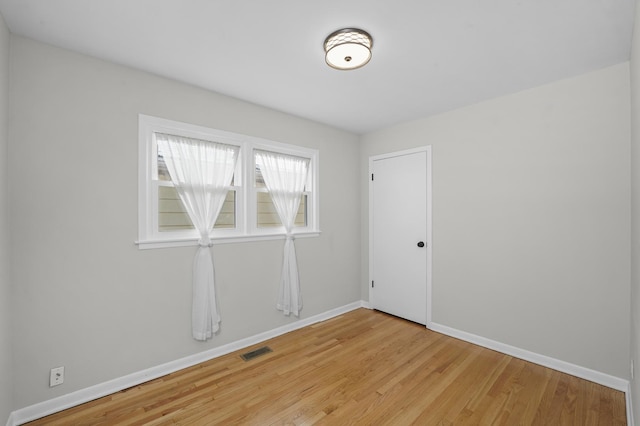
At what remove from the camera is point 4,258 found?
6.07 ft

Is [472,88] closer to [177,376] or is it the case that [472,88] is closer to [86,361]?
[177,376]

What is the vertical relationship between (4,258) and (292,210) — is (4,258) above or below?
below

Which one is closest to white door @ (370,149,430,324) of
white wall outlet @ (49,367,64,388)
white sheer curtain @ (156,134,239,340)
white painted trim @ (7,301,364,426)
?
white painted trim @ (7,301,364,426)

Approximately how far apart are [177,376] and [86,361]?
692mm

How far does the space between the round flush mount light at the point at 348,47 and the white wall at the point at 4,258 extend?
2064 mm

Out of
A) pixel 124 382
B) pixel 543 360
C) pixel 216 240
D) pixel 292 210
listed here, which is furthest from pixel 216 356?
pixel 543 360

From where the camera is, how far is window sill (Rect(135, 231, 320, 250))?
8.16 ft

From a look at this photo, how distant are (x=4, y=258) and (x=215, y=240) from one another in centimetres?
142

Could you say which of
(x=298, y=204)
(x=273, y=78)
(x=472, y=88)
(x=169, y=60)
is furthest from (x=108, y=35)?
(x=472, y=88)

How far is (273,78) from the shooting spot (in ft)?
8.64

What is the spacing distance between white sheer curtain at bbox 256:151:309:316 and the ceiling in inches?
32.1

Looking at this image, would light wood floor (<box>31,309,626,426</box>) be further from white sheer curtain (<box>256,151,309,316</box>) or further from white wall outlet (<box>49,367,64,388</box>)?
white sheer curtain (<box>256,151,309,316</box>)

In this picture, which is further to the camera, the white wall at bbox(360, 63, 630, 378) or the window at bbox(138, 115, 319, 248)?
the window at bbox(138, 115, 319, 248)

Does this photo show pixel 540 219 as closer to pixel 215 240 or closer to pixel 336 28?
pixel 336 28
